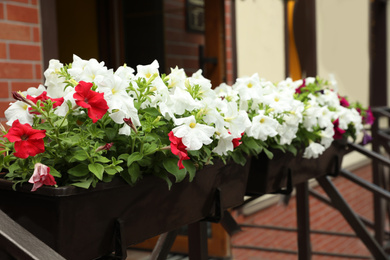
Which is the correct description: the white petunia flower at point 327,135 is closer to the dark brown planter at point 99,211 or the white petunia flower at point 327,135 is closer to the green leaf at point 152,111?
the dark brown planter at point 99,211

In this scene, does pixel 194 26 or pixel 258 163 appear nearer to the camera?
pixel 258 163

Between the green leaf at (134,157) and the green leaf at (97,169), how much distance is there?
6cm

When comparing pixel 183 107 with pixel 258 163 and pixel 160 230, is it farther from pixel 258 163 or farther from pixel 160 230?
pixel 258 163

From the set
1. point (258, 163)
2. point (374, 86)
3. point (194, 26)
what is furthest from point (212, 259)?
point (374, 86)

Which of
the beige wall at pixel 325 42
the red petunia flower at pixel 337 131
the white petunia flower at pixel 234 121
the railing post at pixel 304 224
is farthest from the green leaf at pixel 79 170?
the beige wall at pixel 325 42

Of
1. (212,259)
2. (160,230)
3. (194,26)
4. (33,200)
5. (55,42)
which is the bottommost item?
(212,259)

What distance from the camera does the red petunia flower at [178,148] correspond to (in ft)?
3.03

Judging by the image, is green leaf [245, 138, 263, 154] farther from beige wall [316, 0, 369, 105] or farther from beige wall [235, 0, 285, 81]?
beige wall [316, 0, 369, 105]

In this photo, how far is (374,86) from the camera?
7621 millimetres

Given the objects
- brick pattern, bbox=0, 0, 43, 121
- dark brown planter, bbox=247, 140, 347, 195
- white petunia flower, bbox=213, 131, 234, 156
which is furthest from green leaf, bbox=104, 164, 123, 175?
brick pattern, bbox=0, 0, 43, 121

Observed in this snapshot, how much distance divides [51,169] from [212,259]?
8.68 feet

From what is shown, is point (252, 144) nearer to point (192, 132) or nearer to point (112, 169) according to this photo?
point (192, 132)

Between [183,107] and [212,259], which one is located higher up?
[183,107]

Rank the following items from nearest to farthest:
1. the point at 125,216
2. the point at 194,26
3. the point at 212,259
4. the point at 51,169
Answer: the point at 51,169 → the point at 125,216 → the point at 212,259 → the point at 194,26
